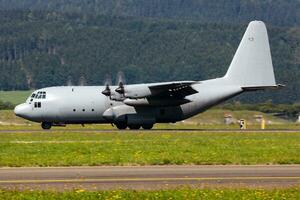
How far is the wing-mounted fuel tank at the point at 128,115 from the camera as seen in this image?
61.4 meters

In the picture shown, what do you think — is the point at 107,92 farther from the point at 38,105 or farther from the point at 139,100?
the point at 38,105

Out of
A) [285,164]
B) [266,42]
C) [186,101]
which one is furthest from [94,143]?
[266,42]

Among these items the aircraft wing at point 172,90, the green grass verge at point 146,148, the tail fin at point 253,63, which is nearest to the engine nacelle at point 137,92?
the aircraft wing at point 172,90

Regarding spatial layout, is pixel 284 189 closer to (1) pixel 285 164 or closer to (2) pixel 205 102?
(1) pixel 285 164

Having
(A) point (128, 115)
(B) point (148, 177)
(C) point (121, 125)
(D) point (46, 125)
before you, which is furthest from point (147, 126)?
(B) point (148, 177)

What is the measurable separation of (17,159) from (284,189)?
1366 centimetres

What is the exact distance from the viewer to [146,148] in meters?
41.7

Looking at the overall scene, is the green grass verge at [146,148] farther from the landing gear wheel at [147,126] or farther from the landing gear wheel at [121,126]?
the landing gear wheel at [121,126]

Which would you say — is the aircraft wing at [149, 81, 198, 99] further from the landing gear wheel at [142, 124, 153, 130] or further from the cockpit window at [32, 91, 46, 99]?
the cockpit window at [32, 91, 46, 99]

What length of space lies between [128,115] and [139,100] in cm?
149

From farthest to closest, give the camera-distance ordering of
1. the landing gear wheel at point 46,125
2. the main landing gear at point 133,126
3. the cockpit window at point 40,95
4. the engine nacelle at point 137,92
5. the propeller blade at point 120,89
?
the landing gear wheel at point 46,125 → the cockpit window at point 40,95 → the main landing gear at point 133,126 → the propeller blade at point 120,89 → the engine nacelle at point 137,92

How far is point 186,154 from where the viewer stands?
37.9 meters

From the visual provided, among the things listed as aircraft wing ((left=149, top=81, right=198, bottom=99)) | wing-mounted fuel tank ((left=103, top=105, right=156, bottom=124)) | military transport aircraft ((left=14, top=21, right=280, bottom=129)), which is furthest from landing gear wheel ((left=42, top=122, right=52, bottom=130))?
aircraft wing ((left=149, top=81, right=198, bottom=99))

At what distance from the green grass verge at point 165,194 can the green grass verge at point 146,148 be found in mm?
8944
